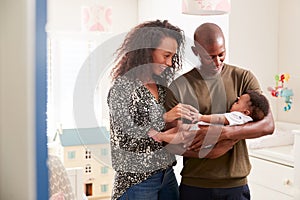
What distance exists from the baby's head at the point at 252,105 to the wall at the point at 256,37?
2.88 feet

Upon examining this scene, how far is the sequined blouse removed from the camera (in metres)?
1.10

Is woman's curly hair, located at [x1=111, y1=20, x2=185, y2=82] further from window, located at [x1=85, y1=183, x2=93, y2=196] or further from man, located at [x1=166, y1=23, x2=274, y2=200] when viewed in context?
window, located at [x1=85, y1=183, x2=93, y2=196]

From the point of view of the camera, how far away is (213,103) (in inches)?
46.1

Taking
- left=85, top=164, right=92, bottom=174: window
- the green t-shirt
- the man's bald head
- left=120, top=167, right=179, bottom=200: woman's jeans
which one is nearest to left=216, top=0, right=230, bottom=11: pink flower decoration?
the man's bald head

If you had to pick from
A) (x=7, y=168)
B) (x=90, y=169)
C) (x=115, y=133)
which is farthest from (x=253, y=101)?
(x=90, y=169)

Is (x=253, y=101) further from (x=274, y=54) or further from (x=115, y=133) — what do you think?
(x=274, y=54)

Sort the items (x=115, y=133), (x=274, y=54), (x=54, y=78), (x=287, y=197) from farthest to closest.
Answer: (x=54, y=78) → (x=274, y=54) → (x=287, y=197) → (x=115, y=133)

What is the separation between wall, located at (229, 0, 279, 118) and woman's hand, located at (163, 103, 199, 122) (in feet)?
3.14

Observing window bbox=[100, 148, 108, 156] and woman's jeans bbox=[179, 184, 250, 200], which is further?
window bbox=[100, 148, 108, 156]

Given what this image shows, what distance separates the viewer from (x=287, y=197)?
1803 millimetres

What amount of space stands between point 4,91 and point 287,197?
1.75 m

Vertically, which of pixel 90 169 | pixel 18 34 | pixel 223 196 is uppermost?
pixel 18 34

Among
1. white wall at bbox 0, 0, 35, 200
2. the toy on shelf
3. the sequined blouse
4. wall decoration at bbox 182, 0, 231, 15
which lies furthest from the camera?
the toy on shelf

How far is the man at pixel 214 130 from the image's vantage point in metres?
1.16
